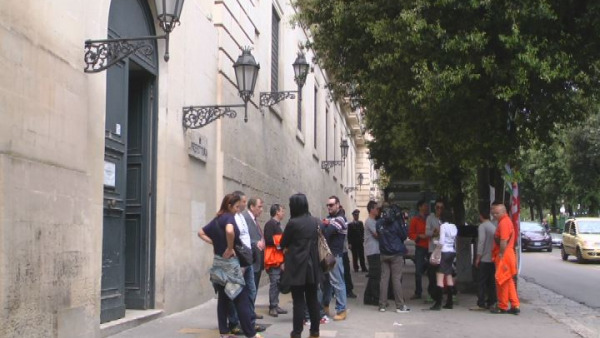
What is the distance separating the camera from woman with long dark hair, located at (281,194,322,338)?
7.34m

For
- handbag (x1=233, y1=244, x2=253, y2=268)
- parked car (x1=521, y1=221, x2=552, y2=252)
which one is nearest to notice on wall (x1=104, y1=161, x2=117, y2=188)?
handbag (x1=233, y1=244, x2=253, y2=268)

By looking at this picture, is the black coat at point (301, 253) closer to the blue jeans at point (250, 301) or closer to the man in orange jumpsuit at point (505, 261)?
the blue jeans at point (250, 301)

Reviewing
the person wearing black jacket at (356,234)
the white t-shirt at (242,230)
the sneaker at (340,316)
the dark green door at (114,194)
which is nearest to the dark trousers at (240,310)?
the white t-shirt at (242,230)

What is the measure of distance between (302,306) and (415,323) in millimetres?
2669

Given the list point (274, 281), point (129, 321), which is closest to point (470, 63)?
point (274, 281)

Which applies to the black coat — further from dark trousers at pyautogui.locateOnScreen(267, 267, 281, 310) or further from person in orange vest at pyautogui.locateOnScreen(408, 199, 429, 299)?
person in orange vest at pyautogui.locateOnScreen(408, 199, 429, 299)

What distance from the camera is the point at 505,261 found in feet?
33.3

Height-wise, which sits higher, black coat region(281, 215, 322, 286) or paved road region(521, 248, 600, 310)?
black coat region(281, 215, 322, 286)

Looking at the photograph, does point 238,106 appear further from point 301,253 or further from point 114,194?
point 301,253

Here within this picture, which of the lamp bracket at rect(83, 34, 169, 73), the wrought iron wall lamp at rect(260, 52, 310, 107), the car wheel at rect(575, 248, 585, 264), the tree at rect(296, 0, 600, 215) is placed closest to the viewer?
the lamp bracket at rect(83, 34, 169, 73)

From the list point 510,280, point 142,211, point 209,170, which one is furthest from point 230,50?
point 510,280

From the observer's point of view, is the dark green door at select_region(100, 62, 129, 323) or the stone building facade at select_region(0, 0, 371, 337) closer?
the stone building facade at select_region(0, 0, 371, 337)

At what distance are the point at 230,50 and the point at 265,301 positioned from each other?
489cm

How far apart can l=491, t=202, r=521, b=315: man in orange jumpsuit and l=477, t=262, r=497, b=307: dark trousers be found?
1.04 feet
